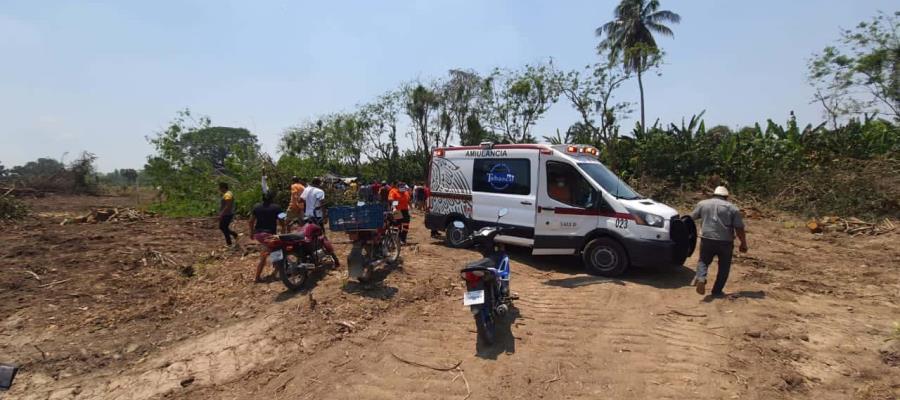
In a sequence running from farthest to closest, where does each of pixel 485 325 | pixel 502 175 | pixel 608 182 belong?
pixel 502 175 → pixel 608 182 → pixel 485 325

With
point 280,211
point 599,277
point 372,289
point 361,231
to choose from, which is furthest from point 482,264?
point 280,211

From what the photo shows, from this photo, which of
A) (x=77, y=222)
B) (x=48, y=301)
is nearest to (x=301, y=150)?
(x=77, y=222)

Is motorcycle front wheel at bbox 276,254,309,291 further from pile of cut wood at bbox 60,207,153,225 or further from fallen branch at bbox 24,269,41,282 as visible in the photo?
pile of cut wood at bbox 60,207,153,225

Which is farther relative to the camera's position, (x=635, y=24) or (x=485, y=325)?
(x=635, y=24)

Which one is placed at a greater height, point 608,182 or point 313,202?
point 608,182

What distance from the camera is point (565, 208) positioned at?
7820 millimetres

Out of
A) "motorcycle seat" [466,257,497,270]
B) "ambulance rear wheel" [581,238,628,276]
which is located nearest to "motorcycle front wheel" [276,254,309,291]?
"motorcycle seat" [466,257,497,270]

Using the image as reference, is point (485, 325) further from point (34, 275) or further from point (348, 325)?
point (34, 275)

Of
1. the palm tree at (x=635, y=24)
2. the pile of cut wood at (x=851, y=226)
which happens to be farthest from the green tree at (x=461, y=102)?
the pile of cut wood at (x=851, y=226)

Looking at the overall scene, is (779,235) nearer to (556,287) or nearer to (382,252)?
(556,287)

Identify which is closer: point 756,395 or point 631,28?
point 756,395

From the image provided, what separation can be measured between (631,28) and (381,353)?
31.4 meters

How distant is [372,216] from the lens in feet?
23.3

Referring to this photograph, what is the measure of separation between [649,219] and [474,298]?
365cm
